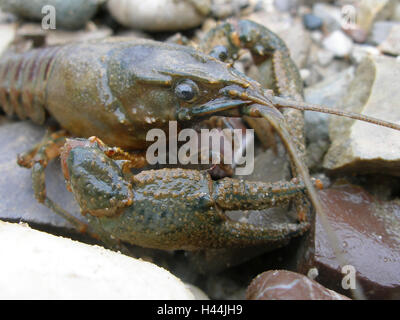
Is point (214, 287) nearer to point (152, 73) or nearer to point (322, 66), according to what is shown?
point (152, 73)

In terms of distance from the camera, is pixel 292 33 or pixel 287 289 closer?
pixel 287 289

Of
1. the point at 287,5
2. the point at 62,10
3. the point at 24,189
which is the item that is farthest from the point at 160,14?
the point at 24,189

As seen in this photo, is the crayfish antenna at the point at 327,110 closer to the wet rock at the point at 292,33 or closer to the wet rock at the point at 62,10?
the wet rock at the point at 292,33

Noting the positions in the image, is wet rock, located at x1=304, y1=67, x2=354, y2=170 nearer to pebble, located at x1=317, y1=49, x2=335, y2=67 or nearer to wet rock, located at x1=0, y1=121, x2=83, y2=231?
pebble, located at x1=317, y1=49, x2=335, y2=67

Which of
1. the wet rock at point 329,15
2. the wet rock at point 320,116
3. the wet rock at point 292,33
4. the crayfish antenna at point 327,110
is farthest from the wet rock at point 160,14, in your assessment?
the crayfish antenna at point 327,110

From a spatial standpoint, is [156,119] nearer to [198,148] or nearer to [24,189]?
[198,148]

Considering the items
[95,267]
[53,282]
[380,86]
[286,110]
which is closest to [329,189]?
[286,110]

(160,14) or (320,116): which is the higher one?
(160,14)
